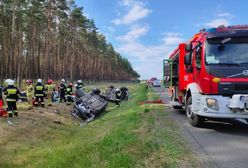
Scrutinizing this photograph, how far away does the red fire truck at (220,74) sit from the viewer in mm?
8664

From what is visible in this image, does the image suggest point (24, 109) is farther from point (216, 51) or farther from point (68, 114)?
point (216, 51)

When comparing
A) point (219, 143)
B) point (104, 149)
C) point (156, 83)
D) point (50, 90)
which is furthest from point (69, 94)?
point (156, 83)

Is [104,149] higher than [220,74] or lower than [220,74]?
lower

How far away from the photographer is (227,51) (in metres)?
9.13

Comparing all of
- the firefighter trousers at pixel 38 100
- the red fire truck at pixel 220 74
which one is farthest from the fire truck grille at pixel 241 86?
the firefighter trousers at pixel 38 100

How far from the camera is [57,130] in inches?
582

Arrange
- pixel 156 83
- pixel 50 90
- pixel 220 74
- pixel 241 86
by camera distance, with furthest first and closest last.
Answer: pixel 156 83, pixel 50 90, pixel 220 74, pixel 241 86

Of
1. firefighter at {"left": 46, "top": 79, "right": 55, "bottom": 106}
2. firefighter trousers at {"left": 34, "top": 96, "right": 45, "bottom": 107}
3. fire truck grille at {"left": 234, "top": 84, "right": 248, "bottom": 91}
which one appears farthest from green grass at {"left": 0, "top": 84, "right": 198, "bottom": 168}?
firefighter at {"left": 46, "top": 79, "right": 55, "bottom": 106}

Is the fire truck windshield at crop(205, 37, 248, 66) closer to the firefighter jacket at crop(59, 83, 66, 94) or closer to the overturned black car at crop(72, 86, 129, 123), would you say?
the overturned black car at crop(72, 86, 129, 123)

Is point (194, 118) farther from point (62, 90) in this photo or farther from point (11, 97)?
point (62, 90)

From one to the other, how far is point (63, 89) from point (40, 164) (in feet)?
50.4

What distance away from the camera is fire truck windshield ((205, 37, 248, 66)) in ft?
29.4

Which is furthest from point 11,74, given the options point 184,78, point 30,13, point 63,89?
point 184,78

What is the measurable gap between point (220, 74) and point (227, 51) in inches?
31.3
